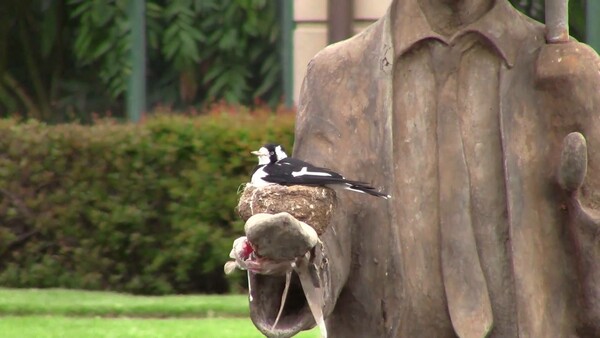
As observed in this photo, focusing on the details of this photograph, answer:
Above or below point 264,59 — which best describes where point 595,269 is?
above

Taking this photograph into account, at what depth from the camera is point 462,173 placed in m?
4.48

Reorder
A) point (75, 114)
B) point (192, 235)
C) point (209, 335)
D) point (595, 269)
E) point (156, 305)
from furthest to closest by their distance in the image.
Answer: point (75, 114), point (192, 235), point (156, 305), point (209, 335), point (595, 269)

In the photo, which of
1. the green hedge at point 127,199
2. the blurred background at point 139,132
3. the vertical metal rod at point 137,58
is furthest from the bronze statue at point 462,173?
the vertical metal rod at point 137,58

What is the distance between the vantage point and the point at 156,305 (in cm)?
Result: 1095

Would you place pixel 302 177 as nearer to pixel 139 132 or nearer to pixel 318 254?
pixel 318 254

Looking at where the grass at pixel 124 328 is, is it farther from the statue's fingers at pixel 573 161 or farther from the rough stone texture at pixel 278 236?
the rough stone texture at pixel 278 236

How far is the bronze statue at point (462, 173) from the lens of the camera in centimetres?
439

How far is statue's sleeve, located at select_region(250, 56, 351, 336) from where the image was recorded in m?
4.10

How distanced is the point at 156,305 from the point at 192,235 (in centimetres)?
113

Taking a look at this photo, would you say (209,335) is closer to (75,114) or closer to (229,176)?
(229,176)

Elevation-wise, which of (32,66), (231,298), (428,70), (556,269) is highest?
(428,70)

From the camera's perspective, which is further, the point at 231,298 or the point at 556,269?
the point at 231,298

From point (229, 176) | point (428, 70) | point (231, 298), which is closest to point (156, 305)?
point (231, 298)

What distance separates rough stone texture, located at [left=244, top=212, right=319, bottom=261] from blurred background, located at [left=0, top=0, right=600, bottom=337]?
21.6 feet
